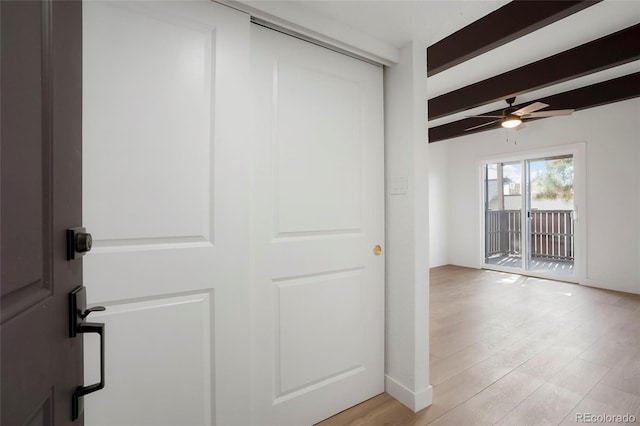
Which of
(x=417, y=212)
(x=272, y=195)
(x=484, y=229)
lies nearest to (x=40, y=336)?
(x=272, y=195)

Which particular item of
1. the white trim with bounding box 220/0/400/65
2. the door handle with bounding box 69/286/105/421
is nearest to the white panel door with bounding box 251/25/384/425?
the white trim with bounding box 220/0/400/65

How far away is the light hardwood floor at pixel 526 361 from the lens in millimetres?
1827

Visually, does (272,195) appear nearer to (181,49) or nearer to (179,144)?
(179,144)

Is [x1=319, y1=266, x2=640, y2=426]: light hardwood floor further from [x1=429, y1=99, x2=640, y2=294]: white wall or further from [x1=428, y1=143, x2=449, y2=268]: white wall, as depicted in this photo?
A: [x1=428, y1=143, x2=449, y2=268]: white wall

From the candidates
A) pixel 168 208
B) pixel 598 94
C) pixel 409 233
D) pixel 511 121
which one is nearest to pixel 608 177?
pixel 598 94

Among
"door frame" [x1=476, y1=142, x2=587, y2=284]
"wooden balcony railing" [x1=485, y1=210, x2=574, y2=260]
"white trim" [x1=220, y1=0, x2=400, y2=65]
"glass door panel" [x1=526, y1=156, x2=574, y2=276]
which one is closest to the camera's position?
"white trim" [x1=220, y1=0, x2=400, y2=65]

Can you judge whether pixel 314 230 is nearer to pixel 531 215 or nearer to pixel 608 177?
pixel 608 177

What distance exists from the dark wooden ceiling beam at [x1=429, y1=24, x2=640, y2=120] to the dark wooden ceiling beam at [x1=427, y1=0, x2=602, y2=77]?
1.37 metres

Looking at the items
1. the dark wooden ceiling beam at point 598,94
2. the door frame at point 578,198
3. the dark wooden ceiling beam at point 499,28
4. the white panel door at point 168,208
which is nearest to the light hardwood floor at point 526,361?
the door frame at point 578,198

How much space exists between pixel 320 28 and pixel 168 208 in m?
1.22

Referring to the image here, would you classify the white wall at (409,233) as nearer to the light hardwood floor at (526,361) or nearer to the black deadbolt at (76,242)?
the light hardwood floor at (526,361)

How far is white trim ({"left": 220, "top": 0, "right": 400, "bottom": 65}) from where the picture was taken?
1458mm

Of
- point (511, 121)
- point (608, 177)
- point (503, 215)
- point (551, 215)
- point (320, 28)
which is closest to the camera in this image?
point (320, 28)

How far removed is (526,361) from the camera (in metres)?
2.45
